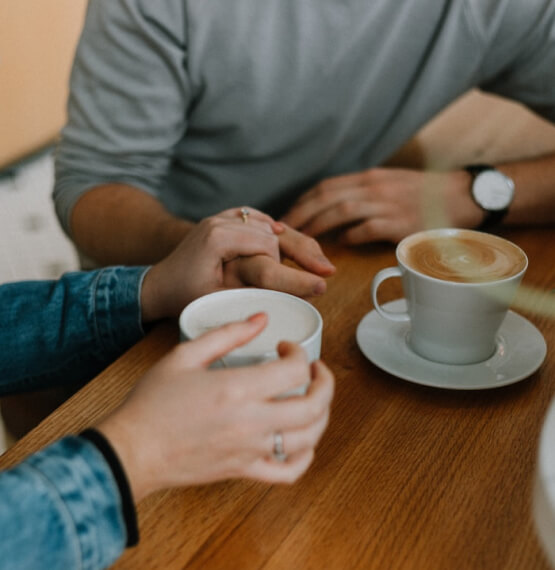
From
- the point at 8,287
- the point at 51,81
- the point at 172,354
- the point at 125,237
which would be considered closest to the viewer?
the point at 172,354

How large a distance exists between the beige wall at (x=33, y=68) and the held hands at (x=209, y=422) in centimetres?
326

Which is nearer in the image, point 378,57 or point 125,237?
point 125,237

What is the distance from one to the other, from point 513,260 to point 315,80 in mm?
603

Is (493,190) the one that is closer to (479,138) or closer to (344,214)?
(344,214)

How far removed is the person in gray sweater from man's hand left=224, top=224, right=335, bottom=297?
14cm

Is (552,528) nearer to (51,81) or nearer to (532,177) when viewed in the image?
(532,177)

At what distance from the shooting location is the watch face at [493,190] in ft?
3.35

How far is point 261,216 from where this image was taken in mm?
856

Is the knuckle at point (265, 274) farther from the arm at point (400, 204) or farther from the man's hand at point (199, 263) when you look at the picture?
the arm at point (400, 204)

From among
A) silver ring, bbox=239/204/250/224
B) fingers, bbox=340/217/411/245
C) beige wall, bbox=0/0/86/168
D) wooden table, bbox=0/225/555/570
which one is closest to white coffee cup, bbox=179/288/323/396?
wooden table, bbox=0/225/555/570

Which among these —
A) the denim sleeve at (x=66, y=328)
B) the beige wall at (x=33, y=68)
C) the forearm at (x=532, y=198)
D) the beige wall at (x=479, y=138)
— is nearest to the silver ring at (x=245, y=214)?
the denim sleeve at (x=66, y=328)

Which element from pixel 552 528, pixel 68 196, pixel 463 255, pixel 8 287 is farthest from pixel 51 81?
pixel 552 528

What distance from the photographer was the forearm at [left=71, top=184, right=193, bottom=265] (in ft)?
3.38

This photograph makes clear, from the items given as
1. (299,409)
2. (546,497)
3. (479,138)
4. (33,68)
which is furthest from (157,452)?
(33,68)
